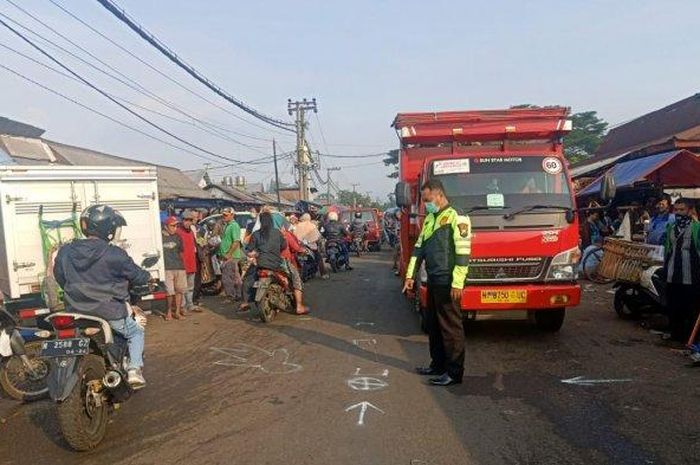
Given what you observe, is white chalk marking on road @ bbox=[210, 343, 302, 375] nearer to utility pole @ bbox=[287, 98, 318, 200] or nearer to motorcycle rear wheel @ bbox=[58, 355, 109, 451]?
motorcycle rear wheel @ bbox=[58, 355, 109, 451]

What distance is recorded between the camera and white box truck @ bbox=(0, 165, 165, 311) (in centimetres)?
818

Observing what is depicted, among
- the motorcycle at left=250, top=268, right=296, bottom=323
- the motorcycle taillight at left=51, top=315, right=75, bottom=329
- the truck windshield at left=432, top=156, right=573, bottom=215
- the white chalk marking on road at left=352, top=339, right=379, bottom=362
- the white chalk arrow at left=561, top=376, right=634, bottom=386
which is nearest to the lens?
the motorcycle taillight at left=51, top=315, right=75, bottom=329

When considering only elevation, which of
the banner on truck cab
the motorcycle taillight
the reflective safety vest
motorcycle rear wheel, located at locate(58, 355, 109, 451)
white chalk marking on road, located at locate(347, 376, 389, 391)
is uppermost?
the banner on truck cab

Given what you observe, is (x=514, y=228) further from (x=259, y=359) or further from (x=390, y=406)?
(x=259, y=359)

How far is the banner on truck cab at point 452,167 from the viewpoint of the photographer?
7.88 metres

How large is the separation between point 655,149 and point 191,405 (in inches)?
587

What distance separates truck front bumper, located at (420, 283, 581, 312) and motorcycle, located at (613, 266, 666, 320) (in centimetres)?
148

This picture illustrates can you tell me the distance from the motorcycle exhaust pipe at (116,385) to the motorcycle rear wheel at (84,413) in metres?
0.06

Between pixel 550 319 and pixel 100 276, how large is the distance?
5.66 metres

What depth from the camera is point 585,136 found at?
4250 centimetres

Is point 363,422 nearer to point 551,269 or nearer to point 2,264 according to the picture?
point 551,269

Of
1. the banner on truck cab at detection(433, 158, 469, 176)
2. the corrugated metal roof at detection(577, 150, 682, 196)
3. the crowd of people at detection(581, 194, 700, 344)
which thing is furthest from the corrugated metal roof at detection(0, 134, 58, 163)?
the crowd of people at detection(581, 194, 700, 344)

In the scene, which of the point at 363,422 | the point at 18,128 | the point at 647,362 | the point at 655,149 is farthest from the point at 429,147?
the point at 18,128

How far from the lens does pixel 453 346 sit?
574 cm
